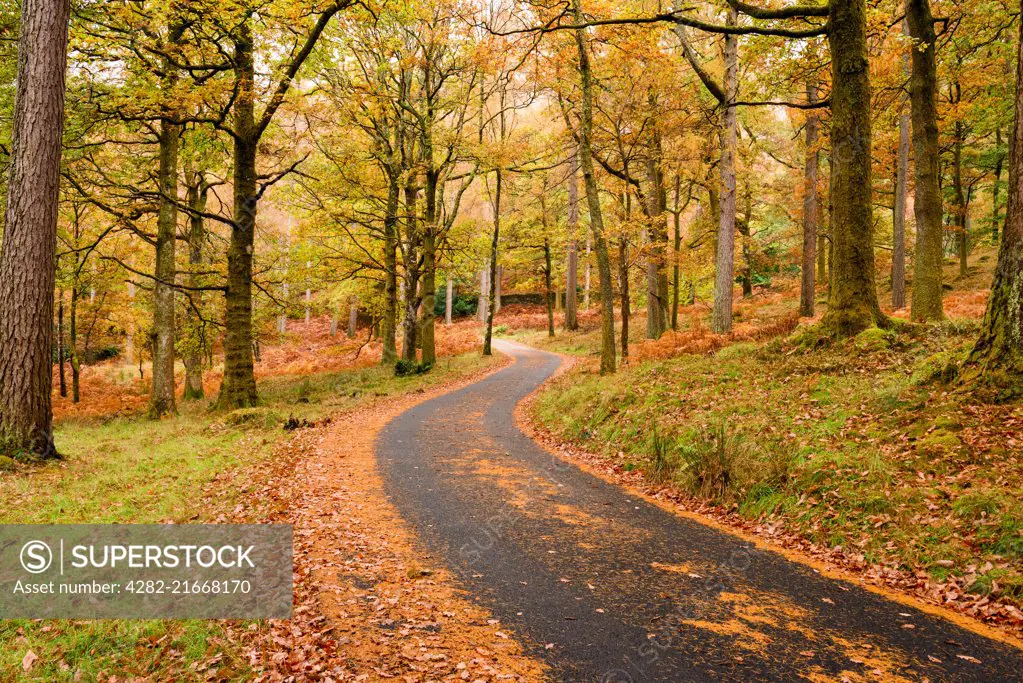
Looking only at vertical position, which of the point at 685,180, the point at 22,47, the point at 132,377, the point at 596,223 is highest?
the point at 685,180

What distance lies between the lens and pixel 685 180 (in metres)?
21.6

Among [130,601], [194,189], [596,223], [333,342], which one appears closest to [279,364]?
[333,342]

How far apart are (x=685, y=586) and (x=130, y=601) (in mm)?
4859

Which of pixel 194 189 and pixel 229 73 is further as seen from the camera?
pixel 194 189

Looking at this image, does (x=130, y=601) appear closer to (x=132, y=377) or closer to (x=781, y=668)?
(x=781, y=668)

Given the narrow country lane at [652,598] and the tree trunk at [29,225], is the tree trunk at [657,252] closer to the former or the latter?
the narrow country lane at [652,598]

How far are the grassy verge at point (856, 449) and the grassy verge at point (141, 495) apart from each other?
19.8 ft

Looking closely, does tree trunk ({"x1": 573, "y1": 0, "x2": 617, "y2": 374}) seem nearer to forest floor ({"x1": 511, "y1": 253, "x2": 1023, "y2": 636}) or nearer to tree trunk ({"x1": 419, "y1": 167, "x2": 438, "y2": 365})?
forest floor ({"x1": 511, "y1": 253, "x2": 1023, "y2": 636})

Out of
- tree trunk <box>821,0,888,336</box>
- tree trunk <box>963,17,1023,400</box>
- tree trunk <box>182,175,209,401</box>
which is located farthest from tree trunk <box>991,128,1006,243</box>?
tree trunk <box>182,175,209,401</box>

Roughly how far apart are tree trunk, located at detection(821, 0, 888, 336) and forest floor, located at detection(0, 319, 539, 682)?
360 inches

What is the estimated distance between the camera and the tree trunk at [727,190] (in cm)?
1448

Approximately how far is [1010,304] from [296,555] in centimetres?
912

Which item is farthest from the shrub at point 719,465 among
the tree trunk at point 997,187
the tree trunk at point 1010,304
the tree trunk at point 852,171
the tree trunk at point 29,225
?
the tree trunk at point 997,187

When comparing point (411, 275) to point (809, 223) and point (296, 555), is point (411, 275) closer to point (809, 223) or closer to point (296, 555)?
point (809, 223)
